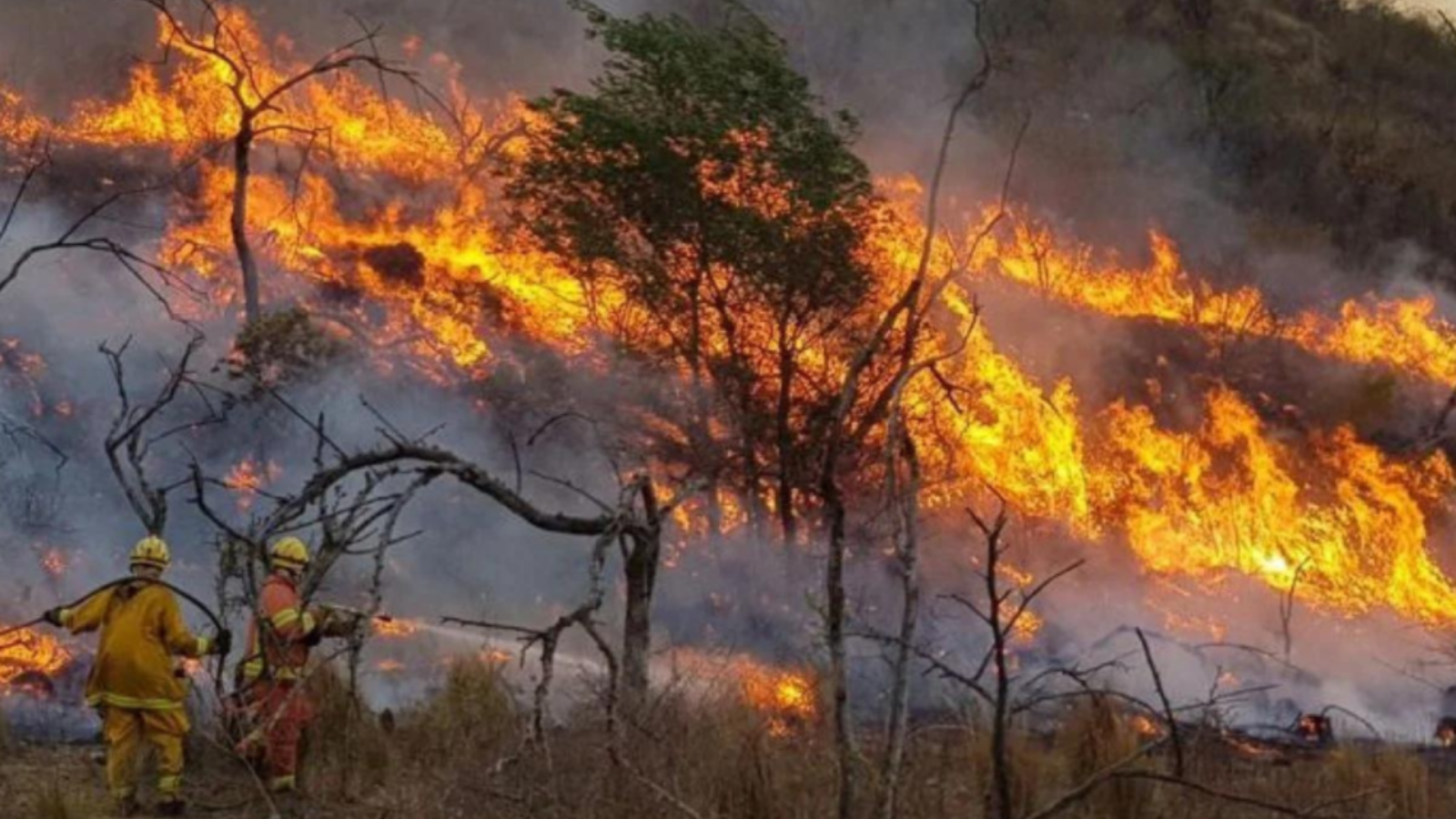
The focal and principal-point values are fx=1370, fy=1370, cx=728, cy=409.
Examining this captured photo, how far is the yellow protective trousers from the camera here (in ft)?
25.1

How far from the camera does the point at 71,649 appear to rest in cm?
1209

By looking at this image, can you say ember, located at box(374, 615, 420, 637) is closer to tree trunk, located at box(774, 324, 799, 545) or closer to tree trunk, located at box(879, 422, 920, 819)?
tree trunk, located at box(774, 324, 799, 545)

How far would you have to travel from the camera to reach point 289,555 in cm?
766

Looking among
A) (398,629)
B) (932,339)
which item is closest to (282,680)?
(398,629)

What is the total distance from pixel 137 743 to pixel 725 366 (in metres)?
10.0

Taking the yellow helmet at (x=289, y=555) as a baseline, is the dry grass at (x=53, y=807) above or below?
below

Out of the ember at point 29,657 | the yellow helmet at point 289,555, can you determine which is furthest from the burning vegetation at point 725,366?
the yellow helmet at point 289,555

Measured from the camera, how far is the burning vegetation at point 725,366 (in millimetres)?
15052

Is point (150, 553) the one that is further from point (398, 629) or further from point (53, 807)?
point (398, 629)

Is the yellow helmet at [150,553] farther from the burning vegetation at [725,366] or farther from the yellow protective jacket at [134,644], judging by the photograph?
the burning vegetation at [725,366]

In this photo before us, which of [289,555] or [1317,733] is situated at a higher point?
[289,555]

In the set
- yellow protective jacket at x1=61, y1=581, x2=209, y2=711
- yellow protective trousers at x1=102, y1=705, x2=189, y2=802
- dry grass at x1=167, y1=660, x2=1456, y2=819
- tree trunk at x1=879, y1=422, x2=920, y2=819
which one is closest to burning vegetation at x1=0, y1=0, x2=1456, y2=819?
dry grass at x1=167, y1=660, x2=1456, y2=819

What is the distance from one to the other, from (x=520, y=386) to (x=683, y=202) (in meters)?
5.50

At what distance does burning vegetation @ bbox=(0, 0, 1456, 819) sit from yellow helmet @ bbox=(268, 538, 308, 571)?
1.44 metres
